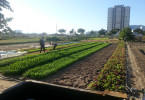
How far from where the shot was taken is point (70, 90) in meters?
2.22

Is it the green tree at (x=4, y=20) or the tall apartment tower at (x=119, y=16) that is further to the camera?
the tall apartment tower at (x=119, y=16)

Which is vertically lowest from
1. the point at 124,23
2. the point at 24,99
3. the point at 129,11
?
the point at 24,99

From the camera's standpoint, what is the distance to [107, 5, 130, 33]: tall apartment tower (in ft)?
287

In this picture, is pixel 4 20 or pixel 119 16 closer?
pixel 4 20

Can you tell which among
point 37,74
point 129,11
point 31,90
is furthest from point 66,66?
point 129,11

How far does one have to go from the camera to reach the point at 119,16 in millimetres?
→ 90250

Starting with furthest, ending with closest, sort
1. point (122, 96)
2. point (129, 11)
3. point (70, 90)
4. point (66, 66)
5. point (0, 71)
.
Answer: point (129, 11)
point (66, 66)
point (0, 71)
point (70, 90)
point (122, 96)

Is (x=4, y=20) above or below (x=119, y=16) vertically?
below

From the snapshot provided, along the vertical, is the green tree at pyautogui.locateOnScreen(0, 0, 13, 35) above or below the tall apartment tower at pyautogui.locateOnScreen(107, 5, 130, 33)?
below

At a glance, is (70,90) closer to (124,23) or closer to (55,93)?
(55,93)

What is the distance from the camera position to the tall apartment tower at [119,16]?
287 feet

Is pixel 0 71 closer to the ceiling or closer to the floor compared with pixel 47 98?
closer to the floor

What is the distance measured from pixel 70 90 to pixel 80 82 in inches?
135

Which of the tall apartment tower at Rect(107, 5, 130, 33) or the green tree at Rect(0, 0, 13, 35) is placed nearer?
the green tree at Rect(0, 0, 13, 35)
